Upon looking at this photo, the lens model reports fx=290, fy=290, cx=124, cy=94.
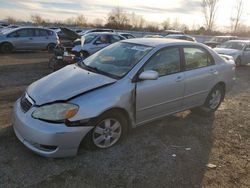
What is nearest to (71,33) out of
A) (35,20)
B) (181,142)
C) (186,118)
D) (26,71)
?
(26,71)

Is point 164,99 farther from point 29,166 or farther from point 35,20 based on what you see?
point 35,20

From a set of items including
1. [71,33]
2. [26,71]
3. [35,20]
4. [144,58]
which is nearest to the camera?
[144,58]

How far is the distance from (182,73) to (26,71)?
755cm

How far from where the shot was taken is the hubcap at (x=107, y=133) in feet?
13.5

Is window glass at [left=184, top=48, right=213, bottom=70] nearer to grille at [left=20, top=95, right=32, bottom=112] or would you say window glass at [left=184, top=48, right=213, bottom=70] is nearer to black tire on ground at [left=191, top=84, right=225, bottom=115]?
black tire on ground at [left=191, top=84, right=225, bottom=115]

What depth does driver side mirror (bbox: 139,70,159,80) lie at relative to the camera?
4.33 metres

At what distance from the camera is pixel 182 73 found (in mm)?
5152

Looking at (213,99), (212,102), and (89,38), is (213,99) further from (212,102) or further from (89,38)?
(89,38)

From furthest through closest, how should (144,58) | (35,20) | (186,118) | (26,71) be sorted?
1. (35,20)
2. (26,71)
3. (186,118)
4. (144,58)

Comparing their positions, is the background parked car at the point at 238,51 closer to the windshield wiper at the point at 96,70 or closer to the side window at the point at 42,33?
the side window at the point at 42,33

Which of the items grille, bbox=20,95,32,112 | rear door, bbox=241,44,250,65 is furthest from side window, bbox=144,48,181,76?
rear door, bbox=241,44,250,65

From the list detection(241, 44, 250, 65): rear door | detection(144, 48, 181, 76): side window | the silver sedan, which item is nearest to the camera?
the silver sedan

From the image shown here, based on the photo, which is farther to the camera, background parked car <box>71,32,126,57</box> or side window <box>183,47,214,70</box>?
background parked car <box>71,32,126,57</box>

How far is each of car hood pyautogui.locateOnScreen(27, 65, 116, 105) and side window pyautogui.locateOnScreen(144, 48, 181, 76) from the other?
0.81 meters
